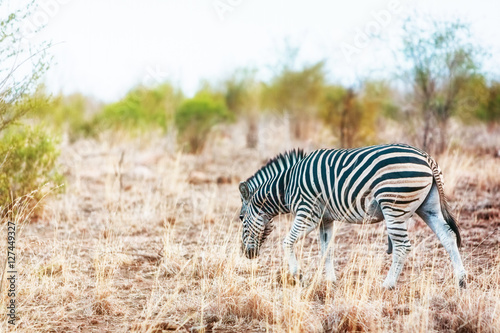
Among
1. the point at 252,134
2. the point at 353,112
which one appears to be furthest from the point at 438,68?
the point at 252,134

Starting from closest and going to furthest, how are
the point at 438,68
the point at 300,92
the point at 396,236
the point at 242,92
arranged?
the point at 396,236 → the point at 438,68 → the point at 300,92 → the point at 242,92

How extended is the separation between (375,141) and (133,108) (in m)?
8.95

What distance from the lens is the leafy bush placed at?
17.6m

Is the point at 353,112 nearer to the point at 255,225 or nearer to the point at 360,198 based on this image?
the point at 255,225

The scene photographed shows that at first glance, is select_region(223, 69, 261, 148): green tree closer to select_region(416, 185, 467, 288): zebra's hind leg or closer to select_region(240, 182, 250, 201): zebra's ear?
select_region(240, 182, 250, 201): zebra's ear

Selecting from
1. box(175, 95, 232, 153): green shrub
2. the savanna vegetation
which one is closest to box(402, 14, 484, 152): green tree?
the savanna vegetation

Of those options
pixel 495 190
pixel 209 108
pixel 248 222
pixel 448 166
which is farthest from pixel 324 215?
pixel 209 108

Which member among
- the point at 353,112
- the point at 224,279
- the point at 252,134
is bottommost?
the point at 224,279

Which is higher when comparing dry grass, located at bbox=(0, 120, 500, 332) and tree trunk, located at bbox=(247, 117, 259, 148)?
tree trunk, located at bbox=(247, 117, 259, 148)

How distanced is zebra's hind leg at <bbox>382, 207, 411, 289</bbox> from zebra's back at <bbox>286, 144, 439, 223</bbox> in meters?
0.04

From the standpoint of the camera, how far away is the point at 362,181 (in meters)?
5.00

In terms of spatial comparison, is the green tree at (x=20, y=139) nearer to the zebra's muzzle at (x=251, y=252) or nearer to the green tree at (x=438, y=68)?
the zebra's muzzle at (x=251, y=252)

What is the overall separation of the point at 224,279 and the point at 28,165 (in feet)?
15.3

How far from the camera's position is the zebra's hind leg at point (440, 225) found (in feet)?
15.9
